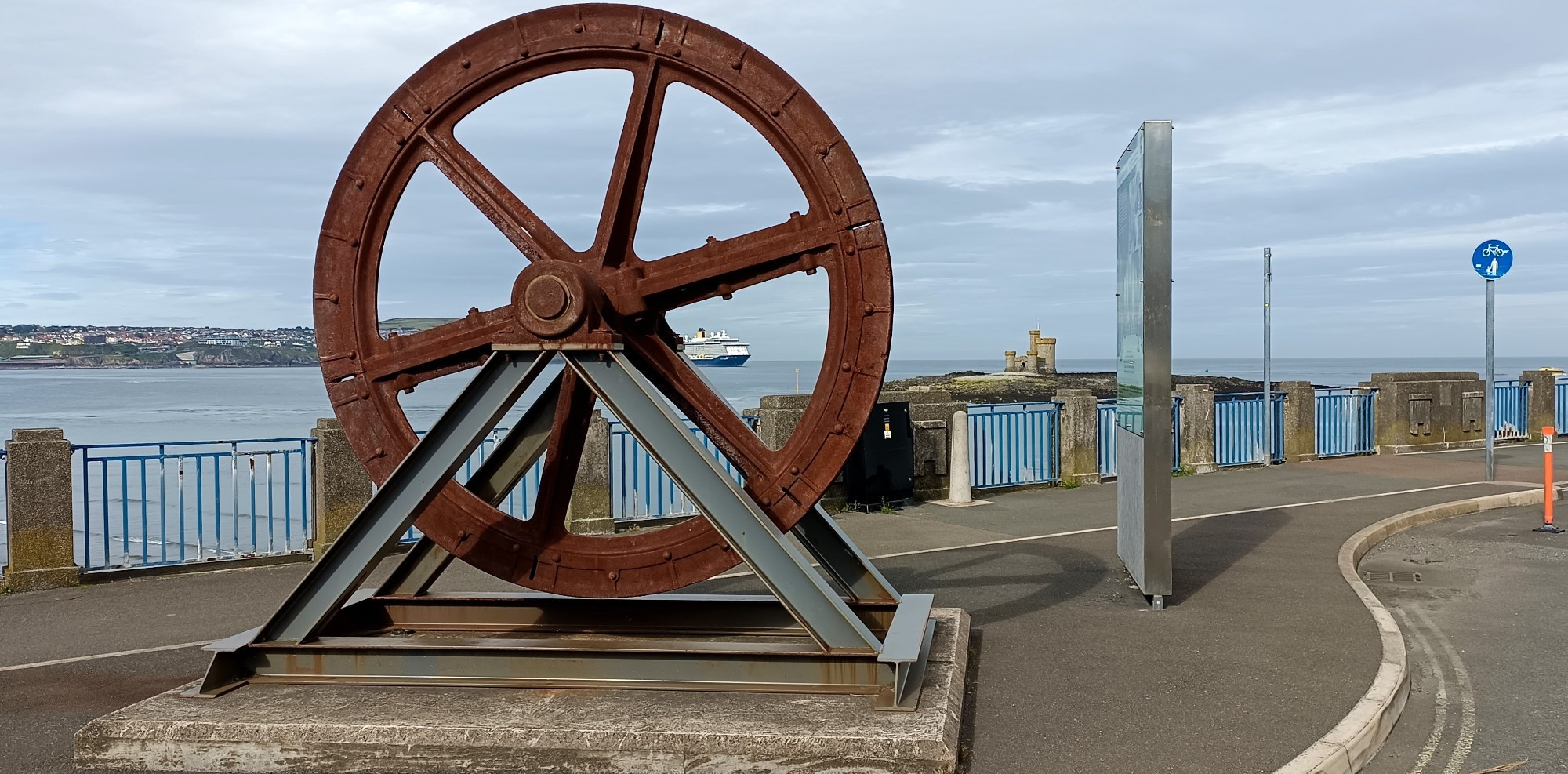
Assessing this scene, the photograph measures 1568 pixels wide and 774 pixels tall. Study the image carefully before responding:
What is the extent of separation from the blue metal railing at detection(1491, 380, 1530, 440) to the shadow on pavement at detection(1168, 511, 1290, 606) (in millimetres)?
A: 12242

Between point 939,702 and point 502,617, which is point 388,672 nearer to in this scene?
point 502,617

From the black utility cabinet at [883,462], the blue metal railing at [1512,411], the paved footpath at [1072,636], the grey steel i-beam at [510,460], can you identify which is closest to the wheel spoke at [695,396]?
the grey steel i-beam at [510,460]

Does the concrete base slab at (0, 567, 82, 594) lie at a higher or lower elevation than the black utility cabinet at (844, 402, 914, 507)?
lower

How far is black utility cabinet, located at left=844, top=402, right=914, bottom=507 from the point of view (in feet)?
43.6

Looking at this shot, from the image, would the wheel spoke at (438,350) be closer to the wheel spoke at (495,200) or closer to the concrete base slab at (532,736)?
the wheel spoke at (495,200)

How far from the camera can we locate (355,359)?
6.29 metres

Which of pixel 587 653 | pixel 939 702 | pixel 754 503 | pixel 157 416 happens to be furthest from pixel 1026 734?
pixel 157 416

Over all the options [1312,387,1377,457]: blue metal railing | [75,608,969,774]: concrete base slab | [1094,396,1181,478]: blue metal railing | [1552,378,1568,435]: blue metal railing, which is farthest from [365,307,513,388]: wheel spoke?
[1552,378,1568,435]: blue metal railing

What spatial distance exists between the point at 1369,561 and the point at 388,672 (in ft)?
28.2

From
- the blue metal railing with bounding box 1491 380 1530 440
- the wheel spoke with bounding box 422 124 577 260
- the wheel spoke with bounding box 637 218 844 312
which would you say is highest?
the wheel spoke with bounding box 422 124 577 260

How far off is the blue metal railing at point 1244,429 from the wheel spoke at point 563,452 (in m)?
13.6

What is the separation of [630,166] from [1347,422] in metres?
17.5

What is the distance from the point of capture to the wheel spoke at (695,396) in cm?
611

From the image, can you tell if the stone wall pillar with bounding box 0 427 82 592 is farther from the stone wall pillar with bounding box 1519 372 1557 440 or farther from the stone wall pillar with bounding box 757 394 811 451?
the stone wall pillar with bounding box 1519 372 1557 440
